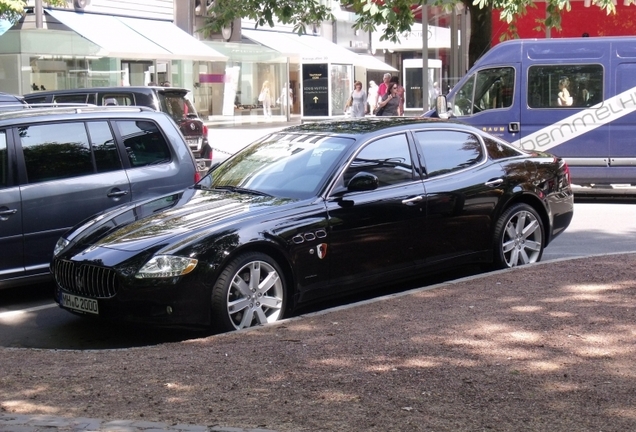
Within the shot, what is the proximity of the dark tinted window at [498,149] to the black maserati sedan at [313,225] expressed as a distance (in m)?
0.01

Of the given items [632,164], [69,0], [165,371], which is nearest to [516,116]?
[632,164]

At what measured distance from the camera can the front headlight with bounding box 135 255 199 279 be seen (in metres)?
6.98

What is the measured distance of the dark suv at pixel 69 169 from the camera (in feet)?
27.9

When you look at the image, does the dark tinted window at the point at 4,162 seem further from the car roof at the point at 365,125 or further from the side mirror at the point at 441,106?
the side mirror at the point at 441,106

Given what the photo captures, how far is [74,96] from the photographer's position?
56.5 ft

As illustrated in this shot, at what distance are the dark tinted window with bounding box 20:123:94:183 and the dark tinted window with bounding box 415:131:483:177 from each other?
9.98 feet

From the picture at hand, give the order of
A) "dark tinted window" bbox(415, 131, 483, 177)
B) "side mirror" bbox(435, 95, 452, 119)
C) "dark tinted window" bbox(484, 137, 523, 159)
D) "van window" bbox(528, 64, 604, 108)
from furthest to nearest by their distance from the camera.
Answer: "side mirror" bbox(435, 95, 452, 119)
"van window" bbox(528, 64, 604, 108)
"dark tinted window" bbox(484, 137, 523, 159)
"dark tinted window" bbox(415, 131, 483, 177)

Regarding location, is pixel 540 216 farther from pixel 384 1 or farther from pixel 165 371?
pixel 384 1

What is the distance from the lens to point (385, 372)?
5.65 m

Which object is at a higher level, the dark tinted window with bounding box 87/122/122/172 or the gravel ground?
the dark tinted window with bounding box 87/122/122/172

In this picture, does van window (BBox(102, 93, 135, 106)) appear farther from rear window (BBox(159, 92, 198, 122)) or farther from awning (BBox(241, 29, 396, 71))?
awning (BBox(241, 29, 396, 71))

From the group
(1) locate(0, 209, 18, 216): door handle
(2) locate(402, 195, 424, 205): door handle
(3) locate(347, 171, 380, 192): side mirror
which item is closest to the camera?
(3) locate(347, 171, 380, 192): side mirror

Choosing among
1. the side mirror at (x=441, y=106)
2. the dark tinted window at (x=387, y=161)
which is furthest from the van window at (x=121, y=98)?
the dark tinted window at (x=387, y=161)

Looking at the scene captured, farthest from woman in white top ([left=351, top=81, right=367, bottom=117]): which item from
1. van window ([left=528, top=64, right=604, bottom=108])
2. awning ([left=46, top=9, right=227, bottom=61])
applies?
van window ([left=528, top=64, right=604, bottom=108])
